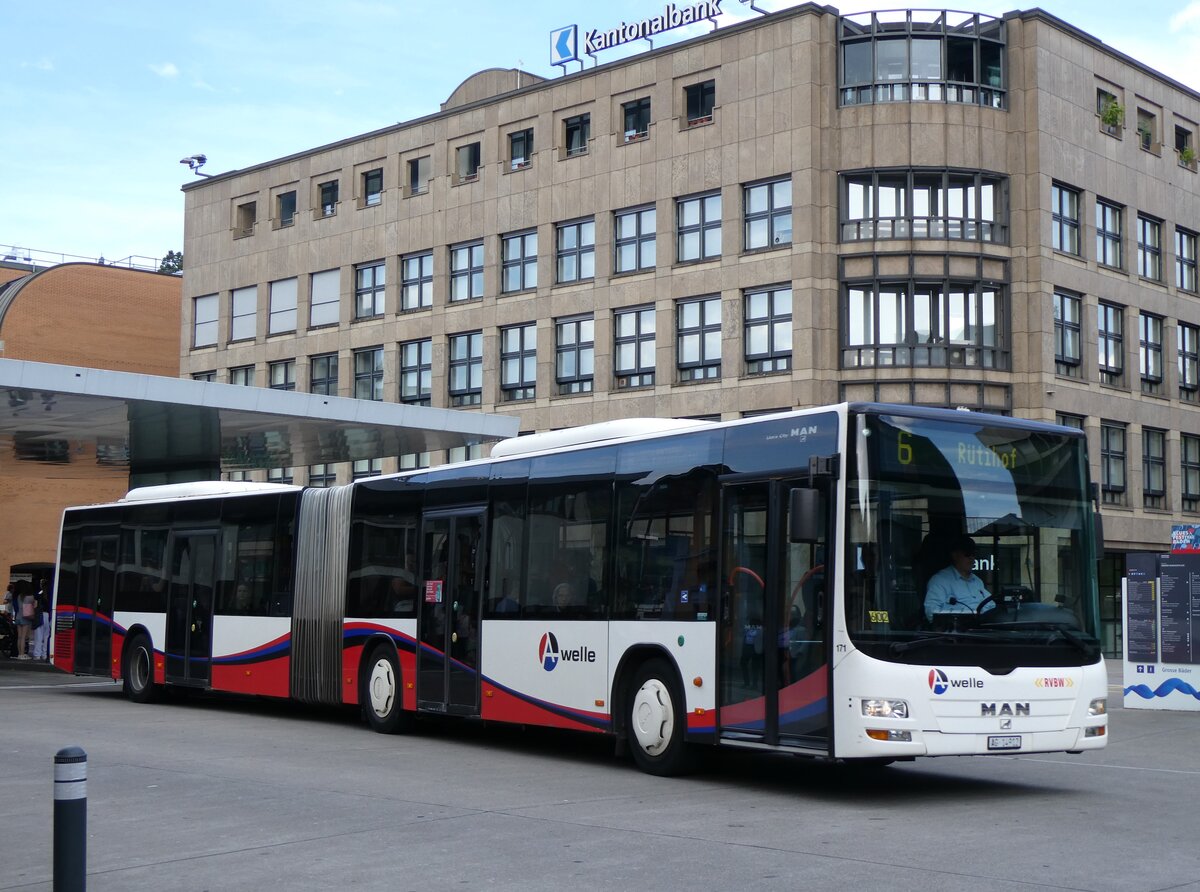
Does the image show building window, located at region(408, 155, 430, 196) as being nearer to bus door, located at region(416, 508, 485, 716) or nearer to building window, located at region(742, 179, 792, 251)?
building window, located at region(742, 179, 792, 251)

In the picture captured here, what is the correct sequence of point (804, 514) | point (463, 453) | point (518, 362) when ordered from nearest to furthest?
point (804, 514) → point (518, 362) → point (463, 453)

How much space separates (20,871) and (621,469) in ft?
23.3

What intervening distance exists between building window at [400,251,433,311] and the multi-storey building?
7cm

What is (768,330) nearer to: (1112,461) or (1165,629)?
(1112,461)

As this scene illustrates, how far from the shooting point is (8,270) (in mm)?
70500

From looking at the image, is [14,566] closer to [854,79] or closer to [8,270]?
[8,270]

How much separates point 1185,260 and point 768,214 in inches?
582

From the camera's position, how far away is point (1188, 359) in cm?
4881

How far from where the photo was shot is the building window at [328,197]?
55.0 m

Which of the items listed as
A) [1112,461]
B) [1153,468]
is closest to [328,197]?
[1112,461]

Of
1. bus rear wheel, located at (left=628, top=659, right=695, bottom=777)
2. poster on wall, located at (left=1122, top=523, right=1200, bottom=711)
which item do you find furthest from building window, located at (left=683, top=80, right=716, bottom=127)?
bus rear wheel, located at (left=628, top=659, right=695, bottom=777)

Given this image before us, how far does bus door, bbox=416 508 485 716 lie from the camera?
55.3ft

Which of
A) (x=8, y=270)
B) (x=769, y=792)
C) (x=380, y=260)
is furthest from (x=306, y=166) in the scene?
(x=769, y=792)

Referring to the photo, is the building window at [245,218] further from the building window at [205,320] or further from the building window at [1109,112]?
the building window at [1109,112]
